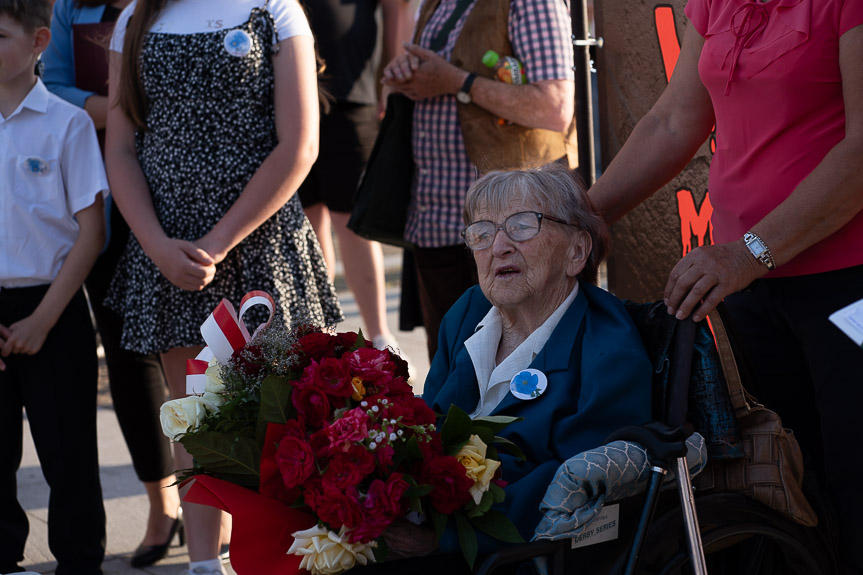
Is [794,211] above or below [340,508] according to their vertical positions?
above

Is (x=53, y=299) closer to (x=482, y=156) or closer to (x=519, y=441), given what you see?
(x=482, y=156)

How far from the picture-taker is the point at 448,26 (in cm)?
377

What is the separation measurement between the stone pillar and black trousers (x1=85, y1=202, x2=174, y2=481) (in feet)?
6.02

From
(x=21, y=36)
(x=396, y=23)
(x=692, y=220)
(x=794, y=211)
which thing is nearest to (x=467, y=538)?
(x=794, y=211)

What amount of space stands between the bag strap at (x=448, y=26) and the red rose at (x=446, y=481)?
2229 mm

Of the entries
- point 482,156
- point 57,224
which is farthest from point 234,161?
point 482,156

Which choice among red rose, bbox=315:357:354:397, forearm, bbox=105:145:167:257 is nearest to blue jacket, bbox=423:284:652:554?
red rose, bbox=315:357:354:397

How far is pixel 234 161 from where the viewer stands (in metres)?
3.36

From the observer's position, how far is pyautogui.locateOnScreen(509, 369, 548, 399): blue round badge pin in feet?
7.81

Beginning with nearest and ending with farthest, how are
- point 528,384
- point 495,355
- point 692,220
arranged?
point 528,384 → point 495,355 → point 692,220

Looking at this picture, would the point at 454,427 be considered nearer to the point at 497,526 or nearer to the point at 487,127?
the point at 497,526

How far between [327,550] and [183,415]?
443mm

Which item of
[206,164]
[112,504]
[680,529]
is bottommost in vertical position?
[112,504]

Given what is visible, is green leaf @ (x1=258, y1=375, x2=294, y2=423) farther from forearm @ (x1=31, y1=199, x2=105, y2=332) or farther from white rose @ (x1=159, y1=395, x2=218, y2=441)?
forearm @ (x1=31, y1=199, x2=105, y2=332)
